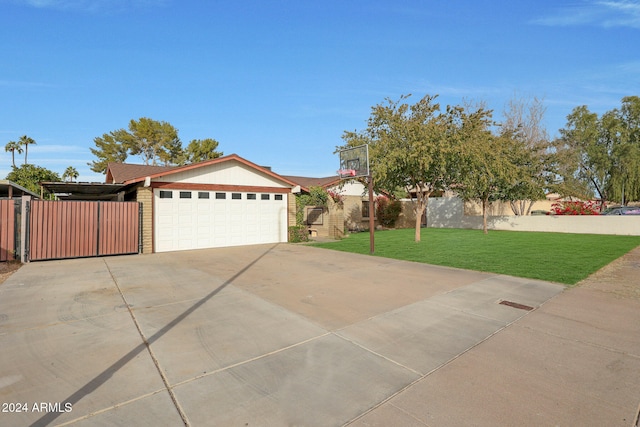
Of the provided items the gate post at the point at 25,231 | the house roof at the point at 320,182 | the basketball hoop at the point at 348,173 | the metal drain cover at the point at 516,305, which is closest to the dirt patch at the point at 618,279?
the metal drain cover at the point at 516,305

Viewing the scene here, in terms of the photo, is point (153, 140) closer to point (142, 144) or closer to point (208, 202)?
point (142, 144)

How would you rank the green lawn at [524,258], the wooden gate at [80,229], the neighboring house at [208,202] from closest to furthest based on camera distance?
the green lawn at [524,258] → the wooden gate at [80,229] → the neighboring house at [208,202]

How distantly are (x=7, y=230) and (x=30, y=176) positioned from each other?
2455cm

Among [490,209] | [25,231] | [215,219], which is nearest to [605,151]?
[490,209]

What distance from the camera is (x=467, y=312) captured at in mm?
5055

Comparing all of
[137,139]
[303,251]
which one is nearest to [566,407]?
[303,251]

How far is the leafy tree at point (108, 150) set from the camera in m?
35.2

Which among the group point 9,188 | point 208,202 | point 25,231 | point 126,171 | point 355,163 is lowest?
point 25,231

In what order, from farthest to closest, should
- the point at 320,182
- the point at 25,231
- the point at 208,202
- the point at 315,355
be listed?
the point at 320,182 < the point at 208,202 < the point at 25,231 < the point at 315,355

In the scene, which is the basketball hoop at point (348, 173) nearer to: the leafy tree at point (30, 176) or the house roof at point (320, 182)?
the house roof at point (320, 182)

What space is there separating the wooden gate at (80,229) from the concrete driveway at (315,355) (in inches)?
170

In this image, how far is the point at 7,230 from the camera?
33.2 ft

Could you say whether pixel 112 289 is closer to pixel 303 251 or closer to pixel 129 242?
pixel 129 242

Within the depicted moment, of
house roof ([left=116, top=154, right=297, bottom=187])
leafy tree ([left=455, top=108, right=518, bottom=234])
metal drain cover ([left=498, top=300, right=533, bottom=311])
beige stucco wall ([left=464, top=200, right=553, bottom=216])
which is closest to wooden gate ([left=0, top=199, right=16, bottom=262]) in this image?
house roof ([left=116, top=154, right=297, bottom=187])
